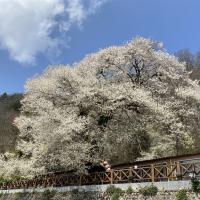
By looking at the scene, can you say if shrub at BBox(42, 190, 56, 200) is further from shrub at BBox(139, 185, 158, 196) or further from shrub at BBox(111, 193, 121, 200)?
shrub at BBox(139, 185, 158, 196)

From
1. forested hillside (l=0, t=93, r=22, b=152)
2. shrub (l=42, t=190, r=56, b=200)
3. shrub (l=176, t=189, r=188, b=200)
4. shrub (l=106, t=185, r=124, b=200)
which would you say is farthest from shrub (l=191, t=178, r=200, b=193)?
forested hillside (l=0, t=93, r=22, b=152)

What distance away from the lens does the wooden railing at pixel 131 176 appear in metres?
24.2

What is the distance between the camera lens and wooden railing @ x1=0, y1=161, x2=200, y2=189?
952 inches

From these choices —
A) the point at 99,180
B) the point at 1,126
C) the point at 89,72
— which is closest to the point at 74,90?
the point at 89,72

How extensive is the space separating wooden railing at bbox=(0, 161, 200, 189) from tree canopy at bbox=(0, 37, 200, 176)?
1498 mm

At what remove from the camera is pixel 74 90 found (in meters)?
34.9

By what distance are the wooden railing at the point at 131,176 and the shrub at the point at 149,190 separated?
0.66 m

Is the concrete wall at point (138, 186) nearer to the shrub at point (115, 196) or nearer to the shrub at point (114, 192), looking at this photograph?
the shrub at point (114, 192)

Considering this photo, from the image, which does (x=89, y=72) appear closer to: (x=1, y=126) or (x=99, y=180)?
(x=99, y=180)

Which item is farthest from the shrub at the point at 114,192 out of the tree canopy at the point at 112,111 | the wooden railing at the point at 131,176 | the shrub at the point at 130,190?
the tree canopy at the point at 112,111

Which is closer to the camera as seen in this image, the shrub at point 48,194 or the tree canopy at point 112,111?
the tree canopy at point 112,111

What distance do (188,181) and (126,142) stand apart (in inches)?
494

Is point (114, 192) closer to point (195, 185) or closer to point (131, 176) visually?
point (131, 176)

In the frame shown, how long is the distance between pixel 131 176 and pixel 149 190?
8.74ft
